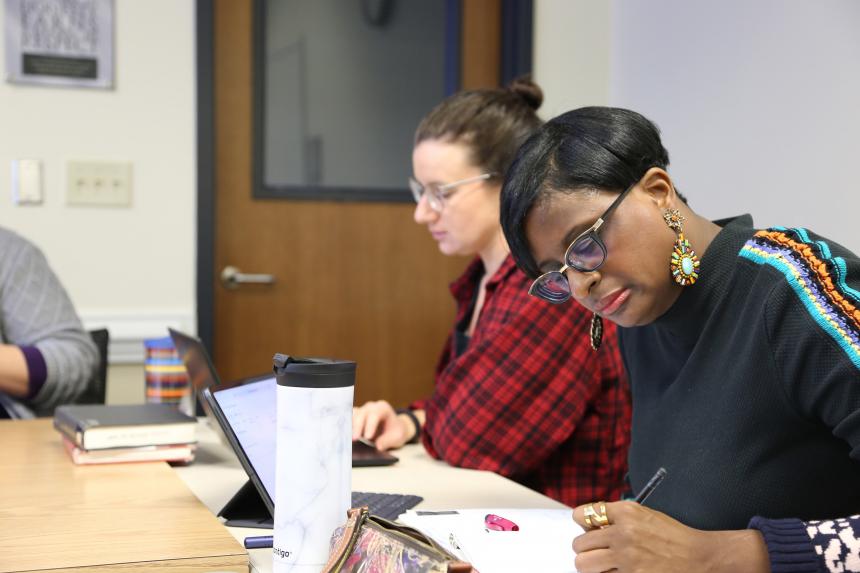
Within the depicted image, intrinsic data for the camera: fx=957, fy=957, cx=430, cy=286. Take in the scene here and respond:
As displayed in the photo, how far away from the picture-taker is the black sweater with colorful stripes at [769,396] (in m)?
0.99

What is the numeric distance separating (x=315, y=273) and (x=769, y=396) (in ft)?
7.78

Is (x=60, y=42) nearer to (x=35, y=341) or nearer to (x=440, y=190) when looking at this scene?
(x=35, y=341)

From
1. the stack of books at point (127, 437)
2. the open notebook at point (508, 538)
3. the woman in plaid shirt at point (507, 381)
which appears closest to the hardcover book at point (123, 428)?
the stack of books at point (127, 437)

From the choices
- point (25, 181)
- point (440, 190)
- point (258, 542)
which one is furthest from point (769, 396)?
point (25, 181)

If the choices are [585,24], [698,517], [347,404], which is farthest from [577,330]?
[585,24]

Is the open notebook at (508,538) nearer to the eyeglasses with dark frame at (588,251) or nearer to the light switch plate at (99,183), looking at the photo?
the eyeglasses with dark frame at (588,251)

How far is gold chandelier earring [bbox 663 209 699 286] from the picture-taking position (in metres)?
1.17

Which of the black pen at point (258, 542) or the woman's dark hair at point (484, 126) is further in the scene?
the woman's dark hair at point (484, 126)

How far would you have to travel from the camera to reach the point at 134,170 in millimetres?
3082

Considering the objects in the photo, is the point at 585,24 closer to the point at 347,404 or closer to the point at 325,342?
the point at 325,342

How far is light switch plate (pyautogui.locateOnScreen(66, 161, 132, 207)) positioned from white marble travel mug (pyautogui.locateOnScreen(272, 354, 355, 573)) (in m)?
2.26

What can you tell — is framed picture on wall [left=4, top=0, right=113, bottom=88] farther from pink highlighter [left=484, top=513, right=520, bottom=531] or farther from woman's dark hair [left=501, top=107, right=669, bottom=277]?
pink highlighter [left=484, top=513, right=520, bottom=531]

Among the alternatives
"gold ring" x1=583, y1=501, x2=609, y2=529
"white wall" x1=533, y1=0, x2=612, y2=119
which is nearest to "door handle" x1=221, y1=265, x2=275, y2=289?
"white wall" x1=533, y1=0, x2=612, y2=119

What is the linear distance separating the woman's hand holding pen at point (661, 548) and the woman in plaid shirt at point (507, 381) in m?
0.65
